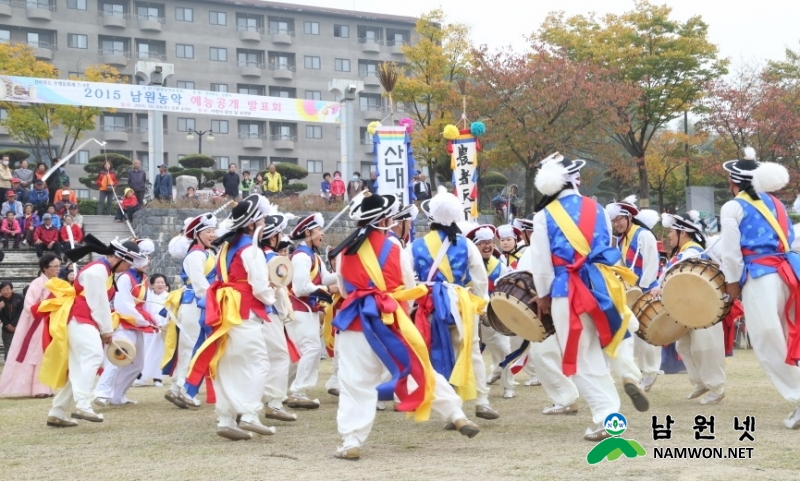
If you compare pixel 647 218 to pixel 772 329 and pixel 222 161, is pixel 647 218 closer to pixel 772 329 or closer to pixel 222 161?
pixel 772 329

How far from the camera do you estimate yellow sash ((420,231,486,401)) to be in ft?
26.9

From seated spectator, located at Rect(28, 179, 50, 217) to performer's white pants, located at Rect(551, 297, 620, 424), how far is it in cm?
1788

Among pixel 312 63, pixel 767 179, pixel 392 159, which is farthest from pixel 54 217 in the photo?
pixel 312 63

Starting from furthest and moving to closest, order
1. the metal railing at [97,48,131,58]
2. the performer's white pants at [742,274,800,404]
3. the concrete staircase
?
the metal railing at [97,48,131,58]
the concrete staircase
the performer's white pants at [742,274,800,404]

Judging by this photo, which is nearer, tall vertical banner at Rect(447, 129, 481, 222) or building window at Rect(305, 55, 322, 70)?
tall vertical banner at Rect(447, 129, 481, 222)

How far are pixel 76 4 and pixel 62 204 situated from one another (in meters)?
35.3

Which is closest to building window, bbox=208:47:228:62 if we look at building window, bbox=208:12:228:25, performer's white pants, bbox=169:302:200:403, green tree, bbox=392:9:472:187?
building window, bbox=208:12:228:25

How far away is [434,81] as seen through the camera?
39125mm

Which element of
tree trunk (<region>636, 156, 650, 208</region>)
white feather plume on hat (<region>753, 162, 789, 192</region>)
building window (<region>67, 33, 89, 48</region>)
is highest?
building window (<region>67, 33, 89, 48</region>)

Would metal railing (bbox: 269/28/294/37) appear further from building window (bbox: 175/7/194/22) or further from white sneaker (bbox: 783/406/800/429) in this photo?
white sneaker (bbox: 783/406/800/429)

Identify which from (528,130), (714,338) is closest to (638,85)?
(528,130)

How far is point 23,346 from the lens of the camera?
1142cm

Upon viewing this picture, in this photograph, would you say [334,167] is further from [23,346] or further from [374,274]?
[374,274]

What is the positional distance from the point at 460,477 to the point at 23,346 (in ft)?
23.8
